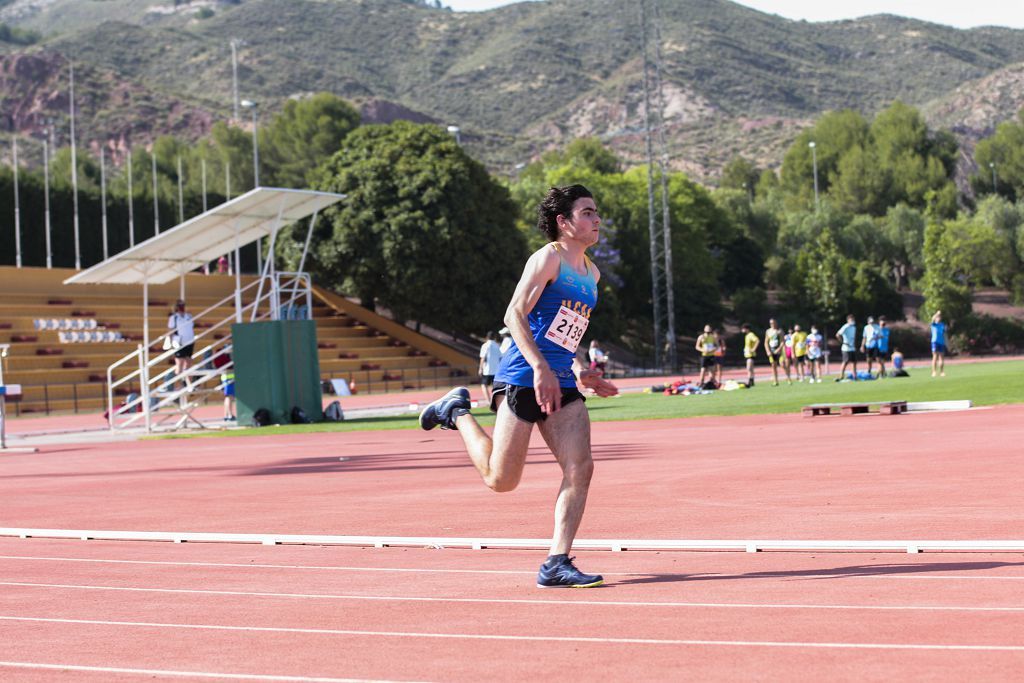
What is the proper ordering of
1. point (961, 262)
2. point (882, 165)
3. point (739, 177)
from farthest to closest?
point (739, 177) → point (882, 165) → point (961, 262)

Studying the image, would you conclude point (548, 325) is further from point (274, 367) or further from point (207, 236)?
point (207, 236)

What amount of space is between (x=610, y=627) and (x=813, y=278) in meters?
81.3

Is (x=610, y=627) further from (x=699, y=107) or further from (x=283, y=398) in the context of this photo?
(x=699, y=107)

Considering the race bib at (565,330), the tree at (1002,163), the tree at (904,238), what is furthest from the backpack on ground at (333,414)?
the tree at (1002,163)

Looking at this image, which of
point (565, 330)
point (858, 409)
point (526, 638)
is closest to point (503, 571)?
point (565, 330)

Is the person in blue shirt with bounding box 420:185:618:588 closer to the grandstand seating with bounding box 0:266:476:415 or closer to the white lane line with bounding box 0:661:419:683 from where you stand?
the white lane line with bounding box 0:661:419:683

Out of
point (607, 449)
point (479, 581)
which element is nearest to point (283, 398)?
point (607, 449)

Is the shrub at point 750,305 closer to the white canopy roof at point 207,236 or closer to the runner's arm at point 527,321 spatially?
the white canopy roof at point 207,236

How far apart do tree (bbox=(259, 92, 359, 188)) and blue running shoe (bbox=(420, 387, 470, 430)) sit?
10487cm

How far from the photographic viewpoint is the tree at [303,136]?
113 metres

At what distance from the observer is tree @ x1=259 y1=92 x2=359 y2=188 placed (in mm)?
113250

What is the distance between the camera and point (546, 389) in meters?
7.23

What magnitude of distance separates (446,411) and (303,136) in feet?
359

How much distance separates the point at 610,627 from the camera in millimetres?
6355
